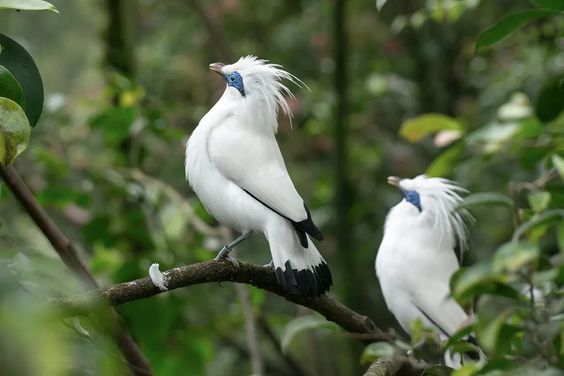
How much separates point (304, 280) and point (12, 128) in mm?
791

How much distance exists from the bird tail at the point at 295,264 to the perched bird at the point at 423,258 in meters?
0.89

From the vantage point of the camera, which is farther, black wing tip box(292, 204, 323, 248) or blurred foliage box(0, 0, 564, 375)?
black wing tip box(292, 204, 323, 248)

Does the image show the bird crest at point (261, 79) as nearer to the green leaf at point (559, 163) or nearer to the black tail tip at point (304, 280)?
the black tail tip at point (304, 280)

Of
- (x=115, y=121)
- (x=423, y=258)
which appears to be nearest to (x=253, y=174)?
(x=115, y=121)

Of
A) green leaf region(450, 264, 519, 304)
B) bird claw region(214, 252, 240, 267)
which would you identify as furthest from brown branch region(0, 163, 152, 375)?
green leaf region(450, 264, 519, 304)

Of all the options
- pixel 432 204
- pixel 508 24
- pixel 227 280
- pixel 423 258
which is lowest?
A: pixel 423 258

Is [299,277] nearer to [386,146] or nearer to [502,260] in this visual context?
[502,260]

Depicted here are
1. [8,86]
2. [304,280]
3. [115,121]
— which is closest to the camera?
[8,86]

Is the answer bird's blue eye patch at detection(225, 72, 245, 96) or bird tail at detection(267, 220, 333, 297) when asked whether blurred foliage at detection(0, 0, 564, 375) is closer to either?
bird tail at detection(267, 220, 333, 297)

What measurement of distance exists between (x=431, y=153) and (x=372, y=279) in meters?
0.89

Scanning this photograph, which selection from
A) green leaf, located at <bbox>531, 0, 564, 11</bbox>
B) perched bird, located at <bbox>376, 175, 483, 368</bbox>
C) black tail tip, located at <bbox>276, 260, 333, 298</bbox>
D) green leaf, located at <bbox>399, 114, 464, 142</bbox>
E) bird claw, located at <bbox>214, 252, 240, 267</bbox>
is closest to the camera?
green leaf, located at <bbox>531, 0, 564, 11</bbox>

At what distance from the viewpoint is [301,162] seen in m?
5.01

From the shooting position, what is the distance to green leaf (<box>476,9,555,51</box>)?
1178mm

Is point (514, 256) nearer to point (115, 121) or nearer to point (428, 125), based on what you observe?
point (428, 125)
